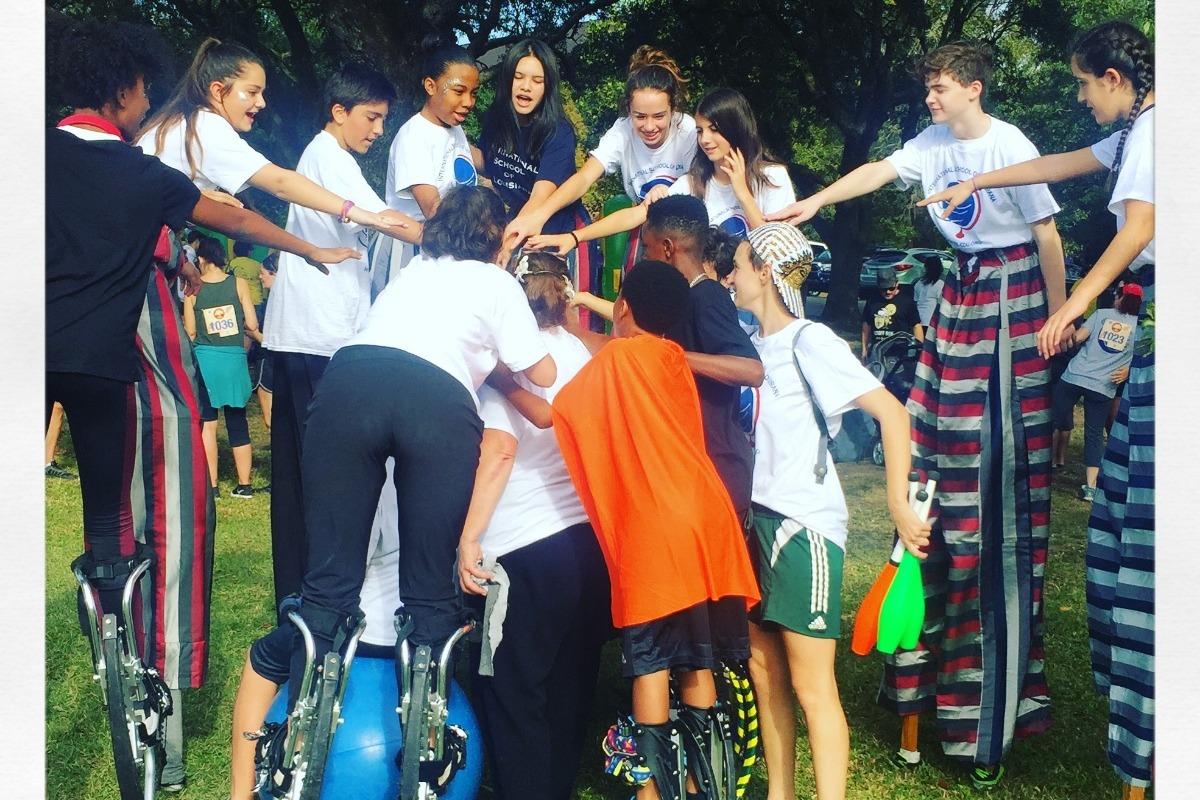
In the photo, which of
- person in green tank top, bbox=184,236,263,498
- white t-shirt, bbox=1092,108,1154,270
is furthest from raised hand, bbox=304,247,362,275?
person in green tank top, bbox=184,236,263,498

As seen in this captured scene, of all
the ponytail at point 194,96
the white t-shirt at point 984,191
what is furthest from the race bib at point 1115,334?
the ponytail at point 194,96

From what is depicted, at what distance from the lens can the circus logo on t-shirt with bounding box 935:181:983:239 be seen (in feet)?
11.6

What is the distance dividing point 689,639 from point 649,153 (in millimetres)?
2088

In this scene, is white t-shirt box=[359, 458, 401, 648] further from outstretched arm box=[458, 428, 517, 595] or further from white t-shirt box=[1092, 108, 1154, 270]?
white t-shirt box=[1092, 108, 1154, 270]

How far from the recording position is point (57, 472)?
7.52m

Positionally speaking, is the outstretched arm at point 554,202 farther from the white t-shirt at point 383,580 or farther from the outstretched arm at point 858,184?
the white t-shirt at point 383,580

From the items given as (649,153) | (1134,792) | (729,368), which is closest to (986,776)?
(1134,792)

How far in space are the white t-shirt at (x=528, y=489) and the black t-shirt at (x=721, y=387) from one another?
332mm

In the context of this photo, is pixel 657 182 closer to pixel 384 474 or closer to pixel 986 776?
pixel 384 474

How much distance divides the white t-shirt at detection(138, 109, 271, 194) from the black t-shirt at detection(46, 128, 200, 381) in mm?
477

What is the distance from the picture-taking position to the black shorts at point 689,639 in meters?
2.83
